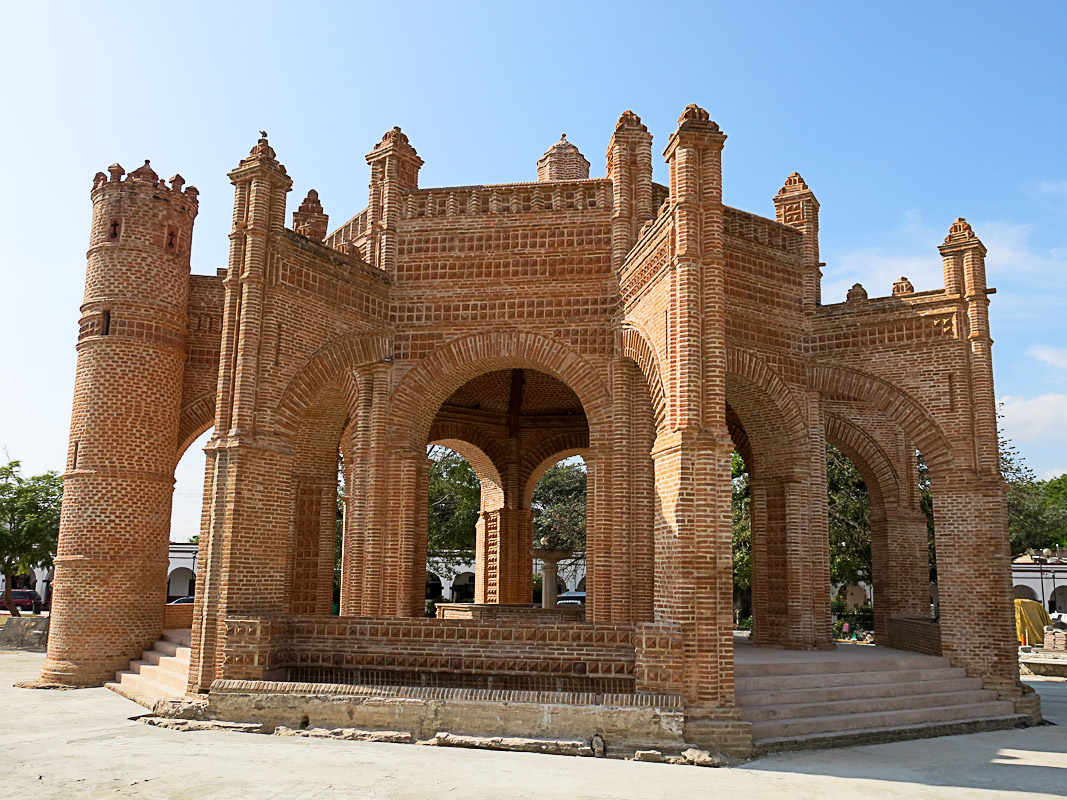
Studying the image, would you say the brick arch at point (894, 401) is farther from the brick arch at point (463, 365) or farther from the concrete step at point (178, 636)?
the concrete step at point (178, 636)

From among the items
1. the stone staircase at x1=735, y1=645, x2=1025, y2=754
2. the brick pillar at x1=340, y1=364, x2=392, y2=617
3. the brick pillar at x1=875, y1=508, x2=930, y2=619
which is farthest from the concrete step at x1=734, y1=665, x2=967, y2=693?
the brick pillar at x1=340, y1=364, x2=392, y2=617

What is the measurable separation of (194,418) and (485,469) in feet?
22.7

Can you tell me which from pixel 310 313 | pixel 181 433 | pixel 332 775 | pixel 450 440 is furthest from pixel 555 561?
pixel 332 775

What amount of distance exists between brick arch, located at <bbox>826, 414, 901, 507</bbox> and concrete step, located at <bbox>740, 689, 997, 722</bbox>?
5699 millimetres

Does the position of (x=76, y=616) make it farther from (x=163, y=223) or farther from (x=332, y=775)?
(x=332, y=775)

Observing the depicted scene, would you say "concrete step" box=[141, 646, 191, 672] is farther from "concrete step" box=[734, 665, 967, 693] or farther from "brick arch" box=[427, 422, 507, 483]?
"concrete step" box=[734, 665, 967, 693]

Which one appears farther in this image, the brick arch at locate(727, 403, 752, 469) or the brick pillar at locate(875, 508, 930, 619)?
the brick arch at locate(727, 403, 752, 469)

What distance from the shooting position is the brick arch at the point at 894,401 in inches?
510

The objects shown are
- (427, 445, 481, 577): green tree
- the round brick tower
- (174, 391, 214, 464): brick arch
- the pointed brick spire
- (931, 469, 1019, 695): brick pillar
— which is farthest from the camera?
(427, 445, 481, 577): green tree

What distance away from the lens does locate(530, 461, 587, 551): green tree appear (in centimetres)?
3525

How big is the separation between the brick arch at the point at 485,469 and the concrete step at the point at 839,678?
33.1 feet

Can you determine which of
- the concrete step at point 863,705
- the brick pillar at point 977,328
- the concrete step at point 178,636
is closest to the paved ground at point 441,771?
the concrete step at point 863,705

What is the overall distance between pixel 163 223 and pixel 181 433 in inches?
146

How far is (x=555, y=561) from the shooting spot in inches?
1439
